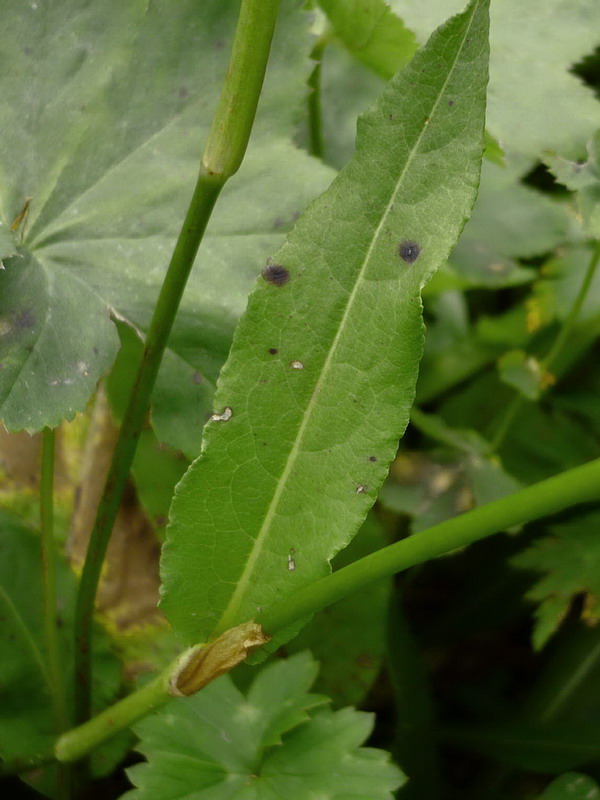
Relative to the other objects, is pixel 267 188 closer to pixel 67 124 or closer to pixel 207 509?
pixel 67 124

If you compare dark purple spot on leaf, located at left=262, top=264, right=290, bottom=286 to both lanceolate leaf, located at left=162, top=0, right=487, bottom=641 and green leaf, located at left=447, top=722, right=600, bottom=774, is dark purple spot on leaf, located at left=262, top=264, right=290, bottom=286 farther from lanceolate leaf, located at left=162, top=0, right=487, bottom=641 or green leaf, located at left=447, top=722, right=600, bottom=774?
green leaf, located at left=447, top=722, right=600, bottom=774

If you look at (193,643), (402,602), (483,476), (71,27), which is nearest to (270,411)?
(193,643)

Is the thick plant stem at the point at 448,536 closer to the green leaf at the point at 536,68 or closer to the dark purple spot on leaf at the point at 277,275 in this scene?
the dark purple spot on leaf at the point at 277,275

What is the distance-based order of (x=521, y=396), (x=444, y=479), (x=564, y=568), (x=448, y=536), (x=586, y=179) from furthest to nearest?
(x=521, y=396), (x=444, y=479), (x=564, y=568), (x=586, y=179), (x=448, y=536)

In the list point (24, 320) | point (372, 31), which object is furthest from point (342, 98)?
point (24, 320)

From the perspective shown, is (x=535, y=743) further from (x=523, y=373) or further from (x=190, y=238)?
(x=190, y=238)

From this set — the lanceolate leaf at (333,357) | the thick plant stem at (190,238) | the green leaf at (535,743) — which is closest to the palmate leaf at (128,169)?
the thick plant stem at (190,238)

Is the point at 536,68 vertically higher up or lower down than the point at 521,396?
higher up
